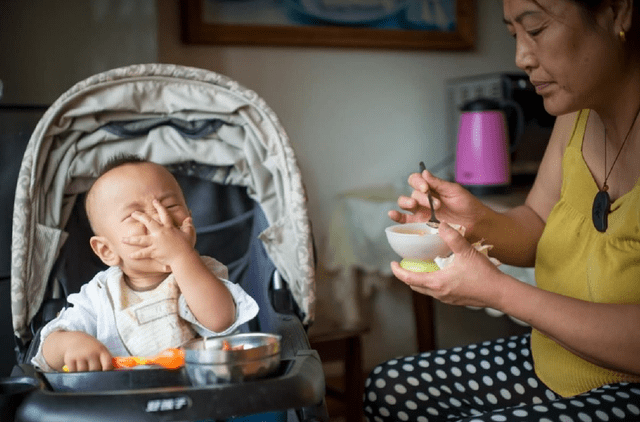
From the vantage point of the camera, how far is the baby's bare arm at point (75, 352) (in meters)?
1.12

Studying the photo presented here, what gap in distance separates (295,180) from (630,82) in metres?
0.69

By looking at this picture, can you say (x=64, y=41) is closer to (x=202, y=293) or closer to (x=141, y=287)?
(x=141, y=287)

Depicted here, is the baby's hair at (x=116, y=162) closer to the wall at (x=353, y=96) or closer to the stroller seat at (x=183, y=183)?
the stroller seat at (x=183, y=183)

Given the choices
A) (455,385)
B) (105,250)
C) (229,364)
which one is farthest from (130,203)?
(455,385)

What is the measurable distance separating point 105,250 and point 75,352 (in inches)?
12.0

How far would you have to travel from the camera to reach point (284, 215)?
4.95ft

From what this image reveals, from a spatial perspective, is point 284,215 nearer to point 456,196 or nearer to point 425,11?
point 456,196

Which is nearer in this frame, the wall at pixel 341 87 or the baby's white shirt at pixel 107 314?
the baby's white shirt at pixel 107 314

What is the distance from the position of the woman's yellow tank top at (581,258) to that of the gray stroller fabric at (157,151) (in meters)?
0.50

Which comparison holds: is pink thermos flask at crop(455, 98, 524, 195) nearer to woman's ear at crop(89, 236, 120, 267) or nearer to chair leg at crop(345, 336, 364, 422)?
chair leg at crop(345, 336, 364, 422)

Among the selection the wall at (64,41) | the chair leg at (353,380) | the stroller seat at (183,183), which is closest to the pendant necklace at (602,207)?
the stroller seat at (183,183)

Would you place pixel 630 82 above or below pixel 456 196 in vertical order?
above

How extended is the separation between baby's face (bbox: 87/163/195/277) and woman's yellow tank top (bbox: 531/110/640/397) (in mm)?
717

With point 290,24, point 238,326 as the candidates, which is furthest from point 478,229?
point 290,24
